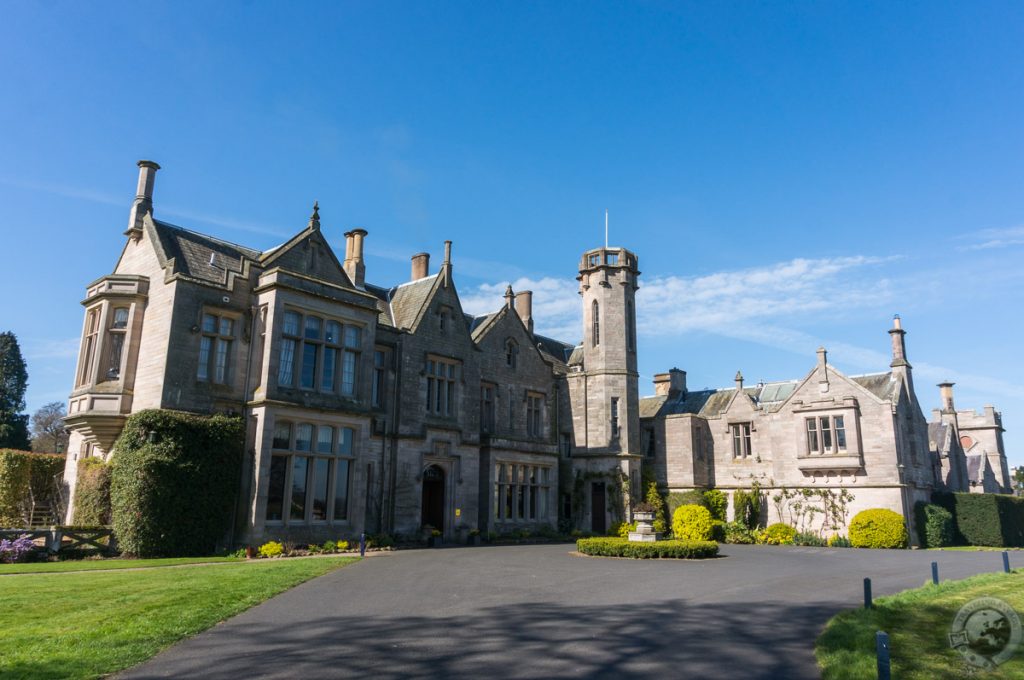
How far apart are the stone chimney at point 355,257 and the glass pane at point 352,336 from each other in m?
4.64

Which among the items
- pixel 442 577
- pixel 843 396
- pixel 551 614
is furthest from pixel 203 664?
pixel 843 396

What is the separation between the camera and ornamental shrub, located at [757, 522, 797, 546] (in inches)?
1373

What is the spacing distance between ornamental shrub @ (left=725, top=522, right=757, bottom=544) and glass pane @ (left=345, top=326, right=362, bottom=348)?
22.4 m

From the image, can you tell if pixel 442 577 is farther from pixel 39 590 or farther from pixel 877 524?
pixel 877 524

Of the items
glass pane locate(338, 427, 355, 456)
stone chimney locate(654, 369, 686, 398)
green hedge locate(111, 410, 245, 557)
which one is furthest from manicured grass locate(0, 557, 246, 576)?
stone chimney locate(654, 369, 686, 398)

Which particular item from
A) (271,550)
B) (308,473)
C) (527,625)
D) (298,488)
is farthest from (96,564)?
(527,625)

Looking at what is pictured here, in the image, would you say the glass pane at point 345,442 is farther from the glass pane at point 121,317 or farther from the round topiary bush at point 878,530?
the round topiary bush at point 878,530

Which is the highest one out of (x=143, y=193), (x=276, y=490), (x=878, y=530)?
(x=143, y=193)

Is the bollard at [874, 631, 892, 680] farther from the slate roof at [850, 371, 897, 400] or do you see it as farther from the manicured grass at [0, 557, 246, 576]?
the slate roof at [850, 371, 897, 400]

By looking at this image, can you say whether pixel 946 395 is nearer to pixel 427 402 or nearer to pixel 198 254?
pixel 427 402

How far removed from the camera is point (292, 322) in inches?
957

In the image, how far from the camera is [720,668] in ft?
27.5

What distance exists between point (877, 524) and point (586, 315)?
17821mm

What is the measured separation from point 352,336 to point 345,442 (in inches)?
158
